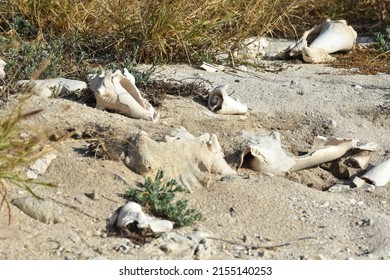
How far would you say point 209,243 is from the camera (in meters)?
4.05

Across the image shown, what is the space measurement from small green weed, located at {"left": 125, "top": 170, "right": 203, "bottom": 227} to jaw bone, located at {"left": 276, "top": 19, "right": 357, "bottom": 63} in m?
2.29

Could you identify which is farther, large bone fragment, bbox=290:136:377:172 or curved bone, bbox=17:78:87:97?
curved bone, bbox=17:78:87:97

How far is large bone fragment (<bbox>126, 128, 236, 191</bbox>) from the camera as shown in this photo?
4.53 meters

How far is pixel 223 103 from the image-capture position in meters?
5.40

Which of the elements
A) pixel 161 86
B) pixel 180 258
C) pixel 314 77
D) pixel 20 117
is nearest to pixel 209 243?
pixel 180 258

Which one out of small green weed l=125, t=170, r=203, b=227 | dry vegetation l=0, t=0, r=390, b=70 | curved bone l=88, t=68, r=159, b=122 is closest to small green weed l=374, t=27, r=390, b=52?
dry vegetation l=0, t=0, r=390, b=70

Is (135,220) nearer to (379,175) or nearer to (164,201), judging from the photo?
(164,201)

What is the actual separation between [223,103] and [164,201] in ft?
4.29

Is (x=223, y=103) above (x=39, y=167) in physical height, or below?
below

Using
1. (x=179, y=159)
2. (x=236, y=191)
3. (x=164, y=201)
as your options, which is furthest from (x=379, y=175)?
(x=164, y=201)

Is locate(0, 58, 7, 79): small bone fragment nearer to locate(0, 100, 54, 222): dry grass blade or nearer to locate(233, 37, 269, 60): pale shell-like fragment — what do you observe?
locate(0, 100, 54, 222): dry grass blade

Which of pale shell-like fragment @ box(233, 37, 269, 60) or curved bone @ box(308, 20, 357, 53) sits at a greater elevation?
pale shell-like fragment @ box(233, 37, 269, 60)

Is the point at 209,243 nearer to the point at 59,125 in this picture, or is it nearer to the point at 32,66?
the point at 59,125
